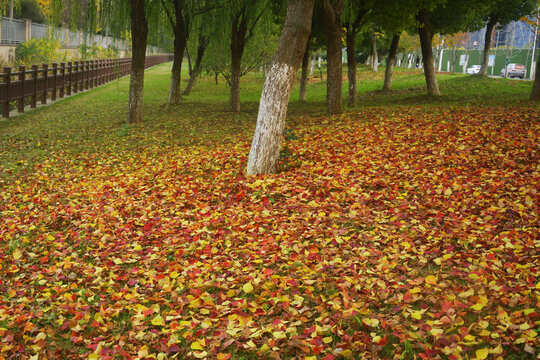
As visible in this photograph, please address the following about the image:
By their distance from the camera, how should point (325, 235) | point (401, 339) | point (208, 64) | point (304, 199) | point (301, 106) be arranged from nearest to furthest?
point (401, 339) → point (325, 235) → point (304, 199) → point (301, 106) → point (208, 64)

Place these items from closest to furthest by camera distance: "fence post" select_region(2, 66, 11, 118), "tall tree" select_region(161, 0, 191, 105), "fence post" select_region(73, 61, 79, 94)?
"fence post" select_region(2, 66, 11, 118), "tall tree" select_region(161, 0, 191, 105), "fence post" select_region(73, 61, 79, 94)

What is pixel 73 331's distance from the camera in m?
4.50

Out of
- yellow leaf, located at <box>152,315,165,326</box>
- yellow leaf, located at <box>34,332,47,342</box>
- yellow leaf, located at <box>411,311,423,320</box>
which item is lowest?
yellow leaf, located at <box>34,332,47,342</box>

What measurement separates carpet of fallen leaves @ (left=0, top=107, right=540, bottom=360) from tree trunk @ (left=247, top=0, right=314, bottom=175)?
521mm

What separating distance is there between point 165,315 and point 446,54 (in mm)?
74894

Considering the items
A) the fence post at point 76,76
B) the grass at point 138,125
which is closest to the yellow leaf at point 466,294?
the grass at point 138,125

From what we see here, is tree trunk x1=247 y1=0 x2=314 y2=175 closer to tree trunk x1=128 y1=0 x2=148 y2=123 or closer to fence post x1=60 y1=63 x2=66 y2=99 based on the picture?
tree trunk x1=128 y1=0 x2=148 y2=123

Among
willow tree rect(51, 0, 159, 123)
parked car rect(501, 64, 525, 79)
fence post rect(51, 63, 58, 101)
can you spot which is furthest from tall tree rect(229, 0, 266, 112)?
parked car rect(501, 64, 525, 79)

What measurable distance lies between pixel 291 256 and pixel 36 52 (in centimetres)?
2684

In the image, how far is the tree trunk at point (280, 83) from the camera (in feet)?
26.9

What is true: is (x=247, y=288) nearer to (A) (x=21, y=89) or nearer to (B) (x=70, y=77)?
(A) (x=21, y=89)

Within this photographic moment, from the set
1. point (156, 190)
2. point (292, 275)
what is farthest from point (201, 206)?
point (292, 275)

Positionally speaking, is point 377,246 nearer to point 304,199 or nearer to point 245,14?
point 304,199

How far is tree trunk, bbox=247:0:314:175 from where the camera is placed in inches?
323
